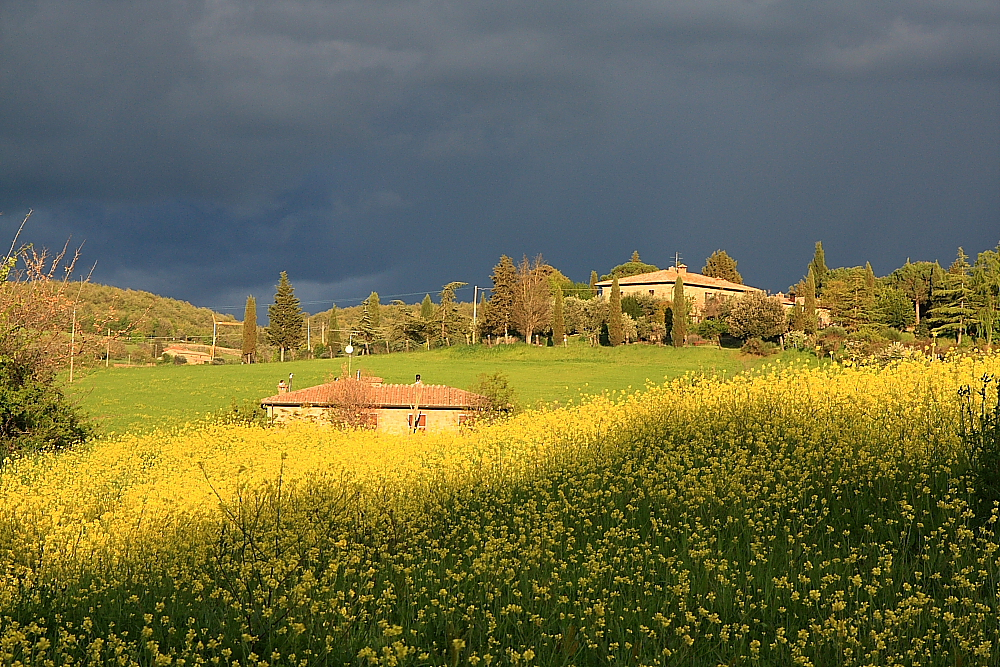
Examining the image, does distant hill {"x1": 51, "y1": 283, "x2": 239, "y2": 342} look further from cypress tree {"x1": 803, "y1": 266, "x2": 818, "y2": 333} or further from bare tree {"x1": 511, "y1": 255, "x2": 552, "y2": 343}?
cypress tree {"x1": 803, "y1": 266, "x2": 818, "y2": 333}

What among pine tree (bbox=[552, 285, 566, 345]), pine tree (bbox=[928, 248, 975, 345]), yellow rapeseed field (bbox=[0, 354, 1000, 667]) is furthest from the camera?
pine tree (bbox=[552, 285, 566, 345])

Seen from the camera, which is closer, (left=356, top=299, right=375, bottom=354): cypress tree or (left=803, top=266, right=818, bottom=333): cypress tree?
(left=803, top=266, right=818, bottom=333): cypress tree

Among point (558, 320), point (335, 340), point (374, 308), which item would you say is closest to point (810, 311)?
point (558, 320)

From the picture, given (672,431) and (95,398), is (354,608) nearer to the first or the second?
(672,431)

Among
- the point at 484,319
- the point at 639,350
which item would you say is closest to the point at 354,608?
the point at 639,350

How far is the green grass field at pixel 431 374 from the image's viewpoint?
4069 centimetres

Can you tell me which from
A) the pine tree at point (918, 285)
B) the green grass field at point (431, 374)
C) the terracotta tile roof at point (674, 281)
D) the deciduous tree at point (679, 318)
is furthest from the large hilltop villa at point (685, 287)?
the green grass field at point (431, 374)

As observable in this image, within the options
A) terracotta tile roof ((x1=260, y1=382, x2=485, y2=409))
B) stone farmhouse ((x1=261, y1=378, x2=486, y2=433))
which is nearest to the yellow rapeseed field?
stone farmhouse ((x1=261, y1=378, x2=486, y2=433))

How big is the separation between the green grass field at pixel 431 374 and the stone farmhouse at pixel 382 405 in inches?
428

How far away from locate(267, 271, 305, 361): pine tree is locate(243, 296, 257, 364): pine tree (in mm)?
4823

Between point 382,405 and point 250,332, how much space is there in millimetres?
53106

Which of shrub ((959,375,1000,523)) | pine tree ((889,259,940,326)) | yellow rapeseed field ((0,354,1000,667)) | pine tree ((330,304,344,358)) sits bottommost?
yellow rapeseed field ((0,354,1000,667))

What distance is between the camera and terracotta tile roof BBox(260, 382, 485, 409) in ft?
75.3

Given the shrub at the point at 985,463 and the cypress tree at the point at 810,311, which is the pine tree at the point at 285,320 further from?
the shrub at the point at 985,463
